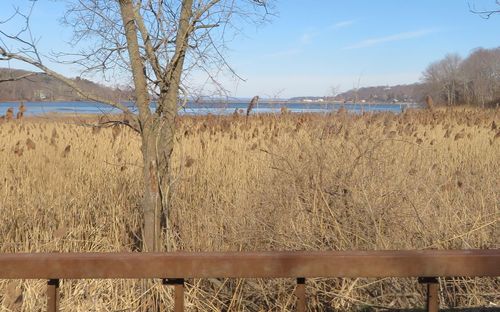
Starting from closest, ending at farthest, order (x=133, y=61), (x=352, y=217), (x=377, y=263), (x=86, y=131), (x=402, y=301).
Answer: (x=377, y=263) → (x=402, y=301) → (x=133, y=61) → (x=352, y=217) → (x=86, y=131)

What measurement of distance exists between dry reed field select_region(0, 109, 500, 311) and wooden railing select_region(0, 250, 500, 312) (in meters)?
1.43

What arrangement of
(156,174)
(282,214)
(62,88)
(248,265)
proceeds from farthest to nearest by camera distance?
(282,214)
(62,88)
(156,174)
(248,265)

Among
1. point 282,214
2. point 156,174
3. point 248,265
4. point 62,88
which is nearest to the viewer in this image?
point 248,265

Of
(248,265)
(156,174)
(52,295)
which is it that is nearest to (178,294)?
(248,265)

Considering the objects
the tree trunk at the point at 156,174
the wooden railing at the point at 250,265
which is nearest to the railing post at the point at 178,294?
the wooden railing at the point at 250,265

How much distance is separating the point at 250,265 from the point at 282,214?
7.68 feet

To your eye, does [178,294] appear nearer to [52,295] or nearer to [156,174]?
[52,295]

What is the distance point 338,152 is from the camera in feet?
17.8

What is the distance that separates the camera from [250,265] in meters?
2.63

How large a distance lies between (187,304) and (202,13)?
240cm

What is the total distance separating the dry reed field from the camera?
4.14 meters

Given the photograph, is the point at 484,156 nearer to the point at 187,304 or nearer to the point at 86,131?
the point at 187,304

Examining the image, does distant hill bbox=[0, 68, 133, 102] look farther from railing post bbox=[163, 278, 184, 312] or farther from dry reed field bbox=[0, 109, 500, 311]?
railing post bbox=[163, 278, 184, 312]

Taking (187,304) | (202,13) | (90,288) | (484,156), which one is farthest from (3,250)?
(484,156)
